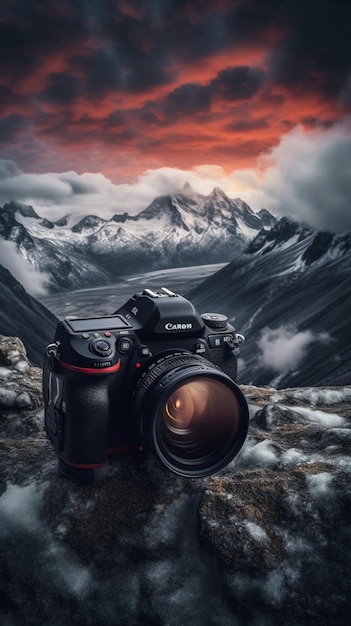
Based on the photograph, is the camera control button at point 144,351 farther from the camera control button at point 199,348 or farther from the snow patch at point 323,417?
the snow patch at point 323,417

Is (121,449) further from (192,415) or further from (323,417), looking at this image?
(323,417)

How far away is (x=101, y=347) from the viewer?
3635 mm

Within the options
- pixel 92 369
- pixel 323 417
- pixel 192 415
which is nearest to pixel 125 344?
pixel 92 369

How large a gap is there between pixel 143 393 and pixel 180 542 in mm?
1144

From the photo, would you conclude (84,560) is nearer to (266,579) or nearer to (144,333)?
(266,579)

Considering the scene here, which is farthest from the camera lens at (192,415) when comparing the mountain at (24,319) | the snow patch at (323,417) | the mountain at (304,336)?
the mountain at (24,319)

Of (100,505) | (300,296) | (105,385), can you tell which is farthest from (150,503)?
(300,296)

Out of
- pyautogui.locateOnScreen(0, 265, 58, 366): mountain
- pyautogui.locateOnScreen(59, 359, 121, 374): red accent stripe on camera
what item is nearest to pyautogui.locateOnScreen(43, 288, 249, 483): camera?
pyautogui.locateOnScreen(59, 359, 121, 374): red accent stripe on camera

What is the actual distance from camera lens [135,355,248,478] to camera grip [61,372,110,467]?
0.31m

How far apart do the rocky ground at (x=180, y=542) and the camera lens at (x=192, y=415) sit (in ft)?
0.90

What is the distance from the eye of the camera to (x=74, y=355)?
3.62m

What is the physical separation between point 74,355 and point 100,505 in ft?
4.09

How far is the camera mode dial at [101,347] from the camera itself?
362 cm

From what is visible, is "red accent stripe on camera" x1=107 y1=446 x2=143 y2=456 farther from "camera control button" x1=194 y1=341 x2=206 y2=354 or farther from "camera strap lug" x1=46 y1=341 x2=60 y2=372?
"camera control button" x1=194 y1=341 x2=206 y2=354
